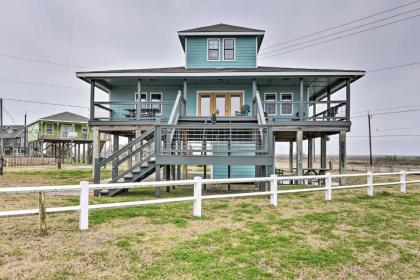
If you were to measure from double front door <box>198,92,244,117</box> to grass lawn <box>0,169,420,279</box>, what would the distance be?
9381 millimetres

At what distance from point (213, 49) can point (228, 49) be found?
0.93m

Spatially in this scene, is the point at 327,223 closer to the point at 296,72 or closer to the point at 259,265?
the point at 259,265

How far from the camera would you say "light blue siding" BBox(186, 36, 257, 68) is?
17500 mm

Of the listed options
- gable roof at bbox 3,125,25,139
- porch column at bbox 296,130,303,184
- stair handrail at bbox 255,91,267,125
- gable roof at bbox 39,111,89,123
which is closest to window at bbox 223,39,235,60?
stair handrail at bbox 255,91,267,125

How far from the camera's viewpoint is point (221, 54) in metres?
17.7

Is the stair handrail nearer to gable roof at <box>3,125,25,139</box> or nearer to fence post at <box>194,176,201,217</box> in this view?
fence post at <box>194,176,201,217</box>

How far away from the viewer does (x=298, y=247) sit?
17.4ft

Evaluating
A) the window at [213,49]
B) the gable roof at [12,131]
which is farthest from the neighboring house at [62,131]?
the window at [213,49]

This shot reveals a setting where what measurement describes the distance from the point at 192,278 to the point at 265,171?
7597mm

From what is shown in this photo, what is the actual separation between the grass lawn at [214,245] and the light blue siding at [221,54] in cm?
1140

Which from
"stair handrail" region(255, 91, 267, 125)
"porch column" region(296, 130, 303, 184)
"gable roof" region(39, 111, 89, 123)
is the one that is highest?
"gable roof" region(39, 111, 89, 123)

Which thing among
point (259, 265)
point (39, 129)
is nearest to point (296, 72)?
point (259, 265)

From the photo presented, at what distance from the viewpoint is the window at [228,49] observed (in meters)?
17.6

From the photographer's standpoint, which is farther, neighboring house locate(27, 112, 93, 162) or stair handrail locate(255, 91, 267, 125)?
neighboring house locate(27, 112, 93, 162)
